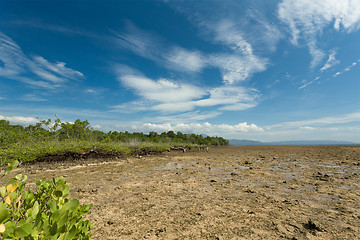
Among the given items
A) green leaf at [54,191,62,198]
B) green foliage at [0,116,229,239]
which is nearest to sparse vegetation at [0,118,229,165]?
green foliage at [0,116,229,239]

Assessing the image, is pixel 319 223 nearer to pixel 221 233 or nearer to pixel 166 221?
pixel 221 233

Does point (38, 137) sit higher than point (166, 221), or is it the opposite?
point (38, 137)

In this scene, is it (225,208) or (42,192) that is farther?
(225,208)

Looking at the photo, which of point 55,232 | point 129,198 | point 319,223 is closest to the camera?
point 55,232

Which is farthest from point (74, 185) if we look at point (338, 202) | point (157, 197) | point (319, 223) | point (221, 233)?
point (338, 202)

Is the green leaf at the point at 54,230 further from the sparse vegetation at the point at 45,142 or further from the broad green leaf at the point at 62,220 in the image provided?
the sparse vegetation at the point at 45,142

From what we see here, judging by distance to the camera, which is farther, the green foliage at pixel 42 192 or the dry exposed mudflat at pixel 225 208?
the dry exposed mudflat at pixel 225 208

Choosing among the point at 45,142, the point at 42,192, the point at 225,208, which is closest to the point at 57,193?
the point at 42,192

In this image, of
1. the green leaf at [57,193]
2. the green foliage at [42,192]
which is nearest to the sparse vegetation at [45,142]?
the green foliage at [42,192]

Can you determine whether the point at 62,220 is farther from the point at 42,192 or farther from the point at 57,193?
the point at 42,192

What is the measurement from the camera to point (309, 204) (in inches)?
153

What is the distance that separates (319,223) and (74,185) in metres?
7.04

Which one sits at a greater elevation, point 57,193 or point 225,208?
point 57,193

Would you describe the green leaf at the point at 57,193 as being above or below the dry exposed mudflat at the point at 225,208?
above
